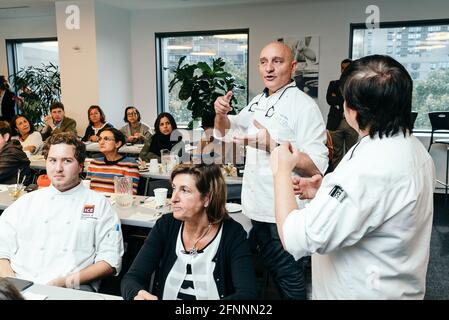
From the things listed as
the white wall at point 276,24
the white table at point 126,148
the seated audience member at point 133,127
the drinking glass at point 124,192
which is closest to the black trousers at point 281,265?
the drinking glass at point 124,192

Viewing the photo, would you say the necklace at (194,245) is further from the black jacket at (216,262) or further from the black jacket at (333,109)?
the black jacket at (333,109)

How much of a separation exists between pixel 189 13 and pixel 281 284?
5.88 metres

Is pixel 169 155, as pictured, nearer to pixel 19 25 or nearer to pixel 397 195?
→ pixel 397 195

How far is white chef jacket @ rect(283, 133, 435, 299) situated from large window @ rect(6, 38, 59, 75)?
8.03m

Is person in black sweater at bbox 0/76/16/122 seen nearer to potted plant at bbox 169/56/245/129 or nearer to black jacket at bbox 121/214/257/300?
potted plant at bbox 169/56/245/129

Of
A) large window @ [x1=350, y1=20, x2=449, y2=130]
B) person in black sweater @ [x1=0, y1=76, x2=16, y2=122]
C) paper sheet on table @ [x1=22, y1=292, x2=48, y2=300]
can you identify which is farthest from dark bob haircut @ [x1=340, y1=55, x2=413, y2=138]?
person in black sweater @ [x1=0, y1=76, x2=16, y2=122]

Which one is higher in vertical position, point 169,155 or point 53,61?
point 53,61

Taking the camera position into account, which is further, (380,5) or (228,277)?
(380,5)

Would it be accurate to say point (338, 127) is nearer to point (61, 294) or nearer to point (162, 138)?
point (162, 138)

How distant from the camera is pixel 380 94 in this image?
1.07 metres

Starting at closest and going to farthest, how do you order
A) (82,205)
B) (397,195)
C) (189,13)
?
(397,195)
(82,205)
(189,13)

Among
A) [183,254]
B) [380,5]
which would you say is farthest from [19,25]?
[183,254]

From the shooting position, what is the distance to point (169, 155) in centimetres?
395

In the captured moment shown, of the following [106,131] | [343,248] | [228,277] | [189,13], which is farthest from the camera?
[189,13]
